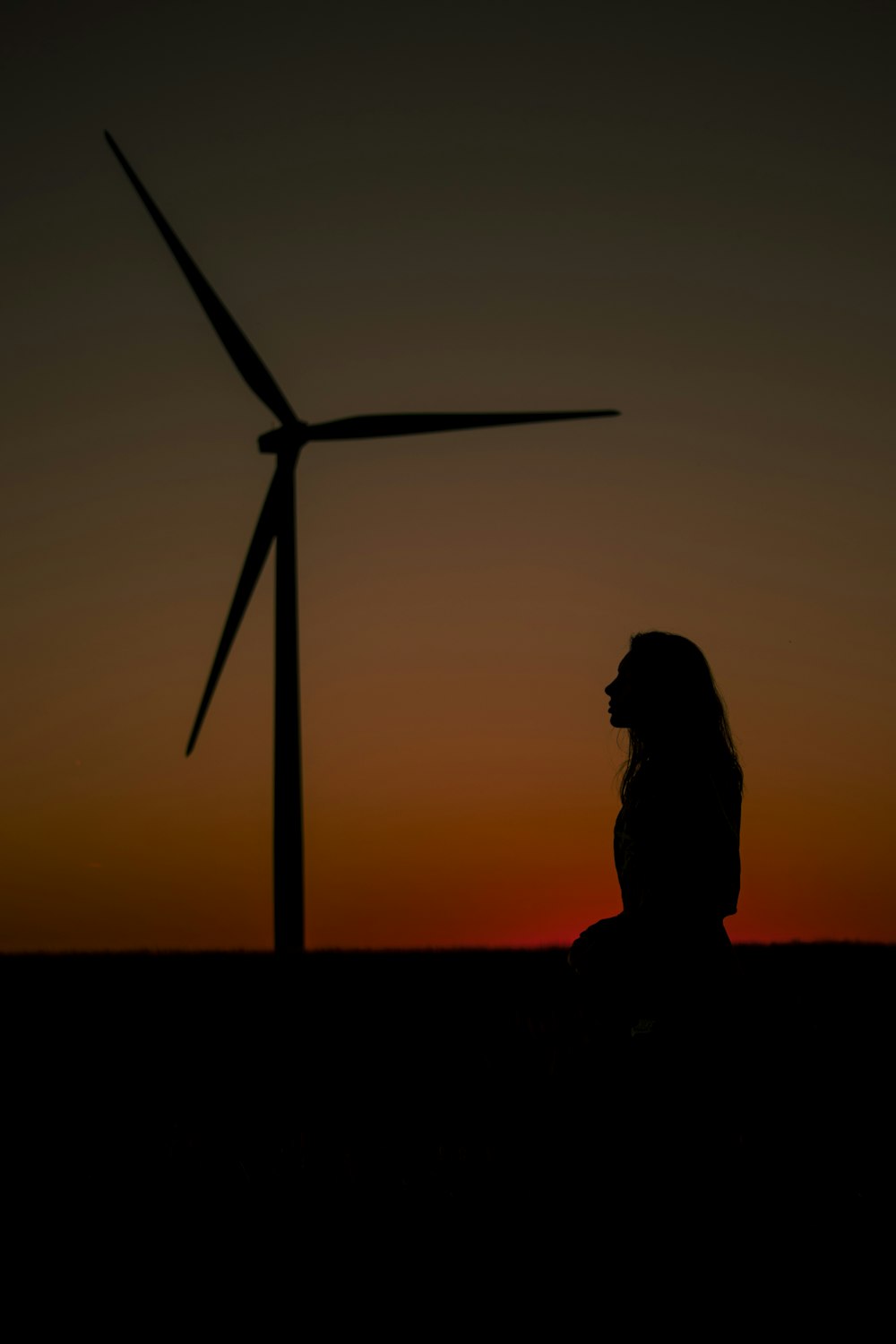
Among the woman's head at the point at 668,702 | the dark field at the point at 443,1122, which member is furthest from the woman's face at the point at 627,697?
the dark field at the point at 443,1122

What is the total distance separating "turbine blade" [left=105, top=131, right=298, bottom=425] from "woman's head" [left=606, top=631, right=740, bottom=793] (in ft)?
61.4

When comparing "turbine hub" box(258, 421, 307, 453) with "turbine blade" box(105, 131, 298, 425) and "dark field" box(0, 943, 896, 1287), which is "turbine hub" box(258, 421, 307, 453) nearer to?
"turbine blade" box(105, 131, 298, 425)

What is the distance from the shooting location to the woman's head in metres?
6.49

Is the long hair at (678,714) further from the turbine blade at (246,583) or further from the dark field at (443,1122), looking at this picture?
the turbine blade at (246,583)

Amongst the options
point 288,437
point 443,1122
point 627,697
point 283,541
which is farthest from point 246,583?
point 627,697

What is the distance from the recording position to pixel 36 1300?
6355mm

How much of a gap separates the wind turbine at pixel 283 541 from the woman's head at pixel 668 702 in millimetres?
14629

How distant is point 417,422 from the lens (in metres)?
24.5

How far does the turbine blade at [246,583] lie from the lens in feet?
74.9

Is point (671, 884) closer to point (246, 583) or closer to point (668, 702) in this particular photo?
point (668, 702)

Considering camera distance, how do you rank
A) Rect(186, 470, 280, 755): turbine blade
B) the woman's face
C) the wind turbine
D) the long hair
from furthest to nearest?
Rect(186, 470, 280, 755): turbine blade → the wind turbine → the woman's face → the long hair

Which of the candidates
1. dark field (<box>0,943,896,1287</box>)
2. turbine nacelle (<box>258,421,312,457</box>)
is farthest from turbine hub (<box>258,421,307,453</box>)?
dark field (<box>0,943,896,1287</box>)

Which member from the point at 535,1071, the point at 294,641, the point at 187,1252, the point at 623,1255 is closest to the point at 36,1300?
the point at 187,1252

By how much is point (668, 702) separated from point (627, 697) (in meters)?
0.23
